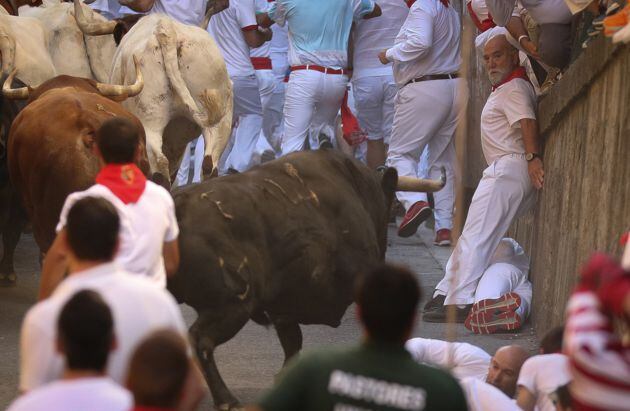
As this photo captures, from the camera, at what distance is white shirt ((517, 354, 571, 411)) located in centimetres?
567

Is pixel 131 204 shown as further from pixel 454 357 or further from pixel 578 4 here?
pixel 578 4

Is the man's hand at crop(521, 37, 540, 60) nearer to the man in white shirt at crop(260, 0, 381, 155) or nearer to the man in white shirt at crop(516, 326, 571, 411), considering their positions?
the man in white shirt at crop(260, 0, 381, 155)

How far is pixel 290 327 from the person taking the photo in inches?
315

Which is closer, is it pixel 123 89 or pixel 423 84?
pixel 123 89

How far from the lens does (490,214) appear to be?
33.4 ft

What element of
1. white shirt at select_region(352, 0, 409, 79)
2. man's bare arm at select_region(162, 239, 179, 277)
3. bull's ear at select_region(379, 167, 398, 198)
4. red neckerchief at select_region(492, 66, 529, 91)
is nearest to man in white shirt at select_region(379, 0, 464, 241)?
white shirt at select_region(352, 0, 409, 79)

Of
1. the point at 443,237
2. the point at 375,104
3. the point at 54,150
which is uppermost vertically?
the point at 54,150

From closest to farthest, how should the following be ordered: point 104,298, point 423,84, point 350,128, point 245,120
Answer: point 104,298, point 423,84, point 350,128, point 245,120

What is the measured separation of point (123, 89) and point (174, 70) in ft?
3.37

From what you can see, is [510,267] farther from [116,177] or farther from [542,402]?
[116,177]

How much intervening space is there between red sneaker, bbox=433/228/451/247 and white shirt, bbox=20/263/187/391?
892 cm

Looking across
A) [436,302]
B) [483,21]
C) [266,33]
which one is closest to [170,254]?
[436,302]

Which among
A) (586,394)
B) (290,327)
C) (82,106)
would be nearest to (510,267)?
(290,327)

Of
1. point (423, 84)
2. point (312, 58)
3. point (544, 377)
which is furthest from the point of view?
point (312, 58)
